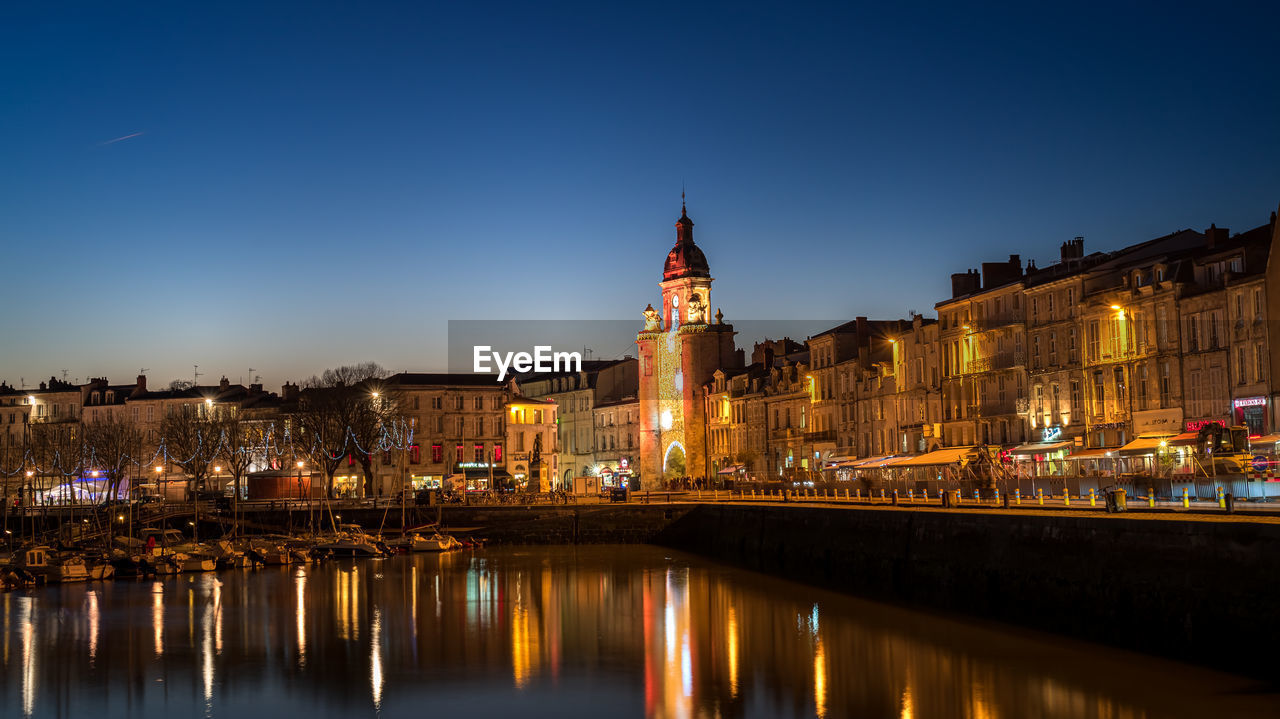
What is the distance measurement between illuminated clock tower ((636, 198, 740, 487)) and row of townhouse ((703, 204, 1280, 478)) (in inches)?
394

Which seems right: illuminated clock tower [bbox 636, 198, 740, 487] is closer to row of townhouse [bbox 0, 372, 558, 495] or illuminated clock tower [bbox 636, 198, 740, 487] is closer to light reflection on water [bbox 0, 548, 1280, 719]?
row of townhouse [bbox 0, 372, 558, 495]

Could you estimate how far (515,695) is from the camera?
28969mm

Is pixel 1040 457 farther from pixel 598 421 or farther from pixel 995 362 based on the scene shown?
pixel 598 421

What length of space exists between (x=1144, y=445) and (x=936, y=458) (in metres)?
14.9

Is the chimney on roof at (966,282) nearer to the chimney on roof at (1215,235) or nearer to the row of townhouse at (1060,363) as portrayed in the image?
the row of townhouse at (1060,363)

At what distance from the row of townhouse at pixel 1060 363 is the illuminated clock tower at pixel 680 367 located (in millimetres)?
9998

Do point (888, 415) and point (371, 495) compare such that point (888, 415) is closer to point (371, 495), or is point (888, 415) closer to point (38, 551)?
point (371, 495)

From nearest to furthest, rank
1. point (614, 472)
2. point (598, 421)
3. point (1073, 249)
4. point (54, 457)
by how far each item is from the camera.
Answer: point (1073, 249)
point (54, 457)
point (614, 472)
point (598, 421)

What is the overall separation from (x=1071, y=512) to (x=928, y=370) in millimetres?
36723

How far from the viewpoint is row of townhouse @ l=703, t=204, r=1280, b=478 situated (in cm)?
5119

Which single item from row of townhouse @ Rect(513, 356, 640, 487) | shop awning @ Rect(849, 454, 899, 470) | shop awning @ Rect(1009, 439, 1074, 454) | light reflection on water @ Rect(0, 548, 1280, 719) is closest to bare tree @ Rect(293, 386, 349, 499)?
row of townhouse @ Rect(513, 356, 640, 487)

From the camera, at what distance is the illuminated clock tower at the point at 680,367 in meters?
103

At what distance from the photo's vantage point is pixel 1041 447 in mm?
61750

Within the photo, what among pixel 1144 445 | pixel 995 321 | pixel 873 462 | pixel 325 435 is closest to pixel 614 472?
pixel 325 435
